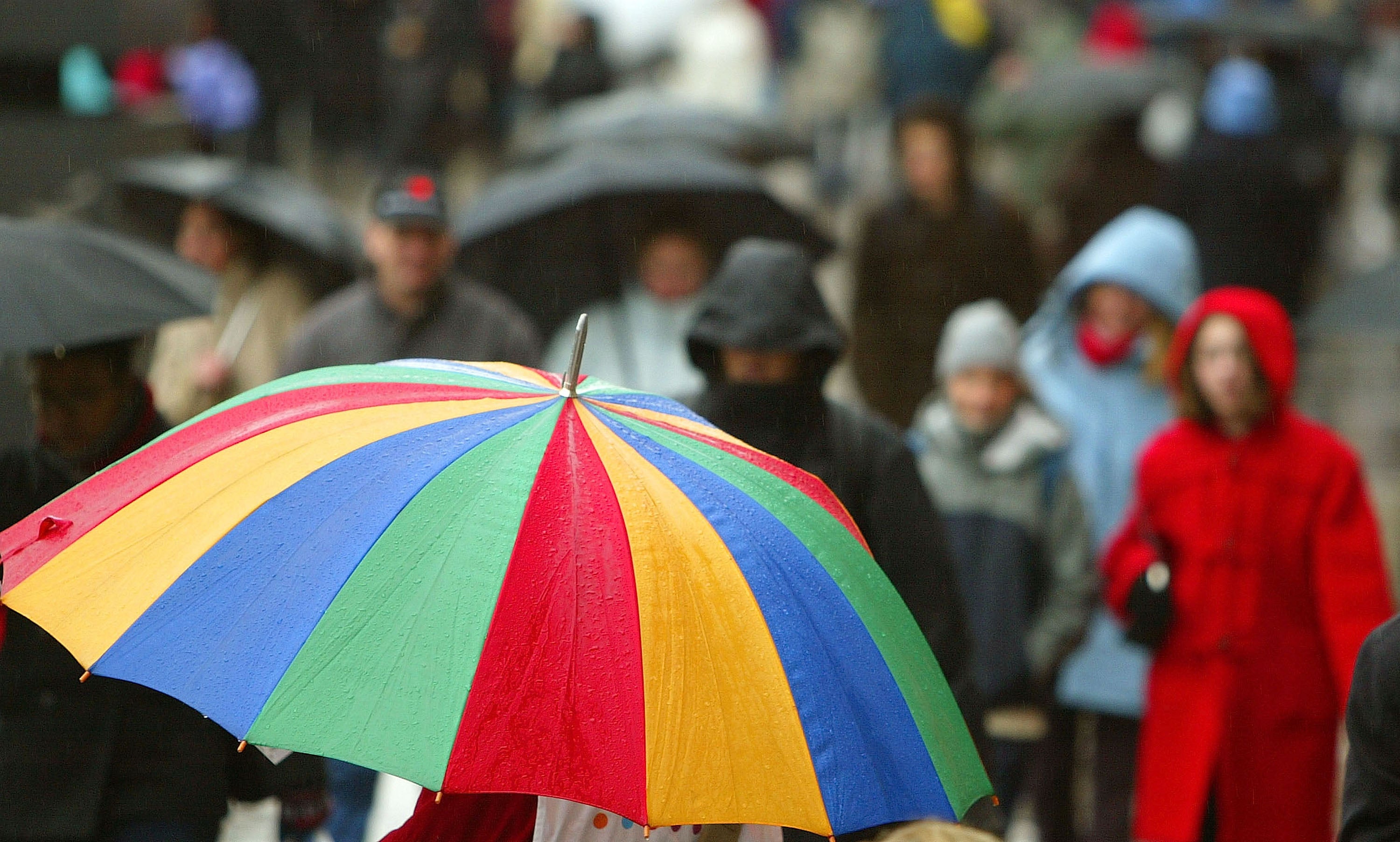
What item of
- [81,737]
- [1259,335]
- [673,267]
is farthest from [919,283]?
[81,737]

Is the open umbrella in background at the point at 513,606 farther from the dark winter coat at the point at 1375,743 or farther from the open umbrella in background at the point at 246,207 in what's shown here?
the open umbrella in background at the point at 246,207

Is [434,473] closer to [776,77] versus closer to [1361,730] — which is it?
[1361,730]

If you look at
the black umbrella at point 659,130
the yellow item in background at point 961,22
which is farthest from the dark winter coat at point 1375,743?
the yellow item in background at point 961,22

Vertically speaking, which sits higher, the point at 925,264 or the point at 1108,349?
the point at 925,264

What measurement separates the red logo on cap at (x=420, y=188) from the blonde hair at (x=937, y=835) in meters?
4.69

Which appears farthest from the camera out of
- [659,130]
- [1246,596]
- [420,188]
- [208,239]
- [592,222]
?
[659,130]

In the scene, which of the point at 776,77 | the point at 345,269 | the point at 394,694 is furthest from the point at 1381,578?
the point at 776,77

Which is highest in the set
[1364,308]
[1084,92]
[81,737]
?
[1084,92]

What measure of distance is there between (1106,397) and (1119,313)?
354 millimetres

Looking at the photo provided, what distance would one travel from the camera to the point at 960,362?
25.2 ft

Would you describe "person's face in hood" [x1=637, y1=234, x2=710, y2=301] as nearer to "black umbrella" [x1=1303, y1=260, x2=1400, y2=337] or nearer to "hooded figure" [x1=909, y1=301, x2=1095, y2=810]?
"hooded figure" [x1=909, y1=301, x2=1095, y2=810]

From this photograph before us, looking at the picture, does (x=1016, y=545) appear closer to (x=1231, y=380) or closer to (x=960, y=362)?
(x=960, y=362)

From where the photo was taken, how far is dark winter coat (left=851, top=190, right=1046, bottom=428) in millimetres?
10391

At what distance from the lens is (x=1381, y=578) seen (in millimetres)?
6246
